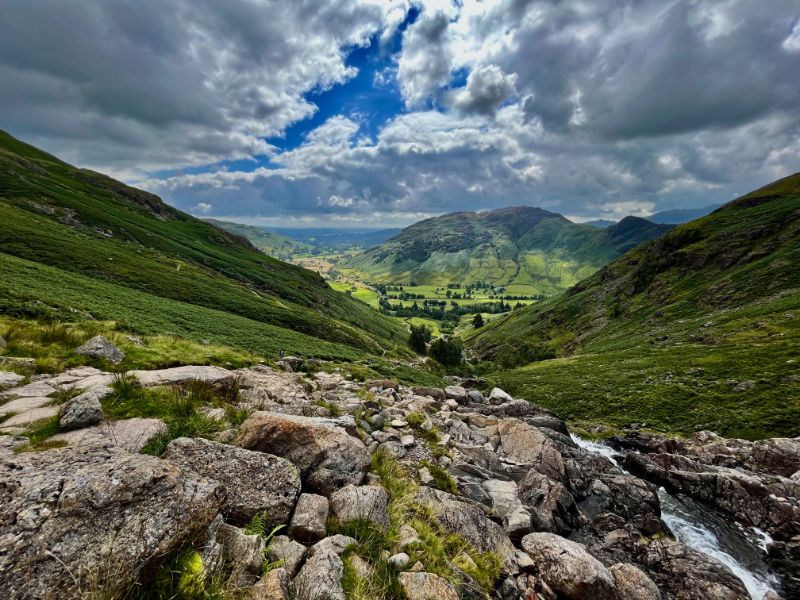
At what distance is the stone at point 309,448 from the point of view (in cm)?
905

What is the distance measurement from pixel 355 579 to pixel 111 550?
12.6 feet

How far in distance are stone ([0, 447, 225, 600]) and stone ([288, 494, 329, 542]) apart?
198 cm

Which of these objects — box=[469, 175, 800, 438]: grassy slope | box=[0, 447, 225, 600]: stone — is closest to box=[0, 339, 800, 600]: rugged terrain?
box=[0, 447, 225, 600]: stone

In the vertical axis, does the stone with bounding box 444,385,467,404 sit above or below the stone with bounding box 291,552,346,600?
below

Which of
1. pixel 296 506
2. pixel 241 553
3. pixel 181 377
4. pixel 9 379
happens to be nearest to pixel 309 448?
pixel 296 506

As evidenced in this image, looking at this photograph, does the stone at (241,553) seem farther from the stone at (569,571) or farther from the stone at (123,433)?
the stone at (569,571)

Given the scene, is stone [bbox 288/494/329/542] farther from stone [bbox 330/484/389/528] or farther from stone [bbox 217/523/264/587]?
stone [bbox 217/523/264/587]

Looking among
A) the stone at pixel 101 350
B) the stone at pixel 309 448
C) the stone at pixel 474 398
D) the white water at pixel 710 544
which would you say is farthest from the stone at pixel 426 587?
the stone at pixel 474 398

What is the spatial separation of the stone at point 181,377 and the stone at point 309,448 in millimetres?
4981

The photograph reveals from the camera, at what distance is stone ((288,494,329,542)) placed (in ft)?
22.8

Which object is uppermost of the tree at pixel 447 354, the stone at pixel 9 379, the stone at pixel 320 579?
the stone at pixel 9 379

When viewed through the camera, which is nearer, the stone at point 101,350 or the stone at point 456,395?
the stone at point 101,350

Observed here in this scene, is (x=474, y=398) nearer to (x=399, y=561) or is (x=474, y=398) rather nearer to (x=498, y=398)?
(x=498, y=398)

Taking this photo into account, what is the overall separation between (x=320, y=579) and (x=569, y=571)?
29.0 ft
